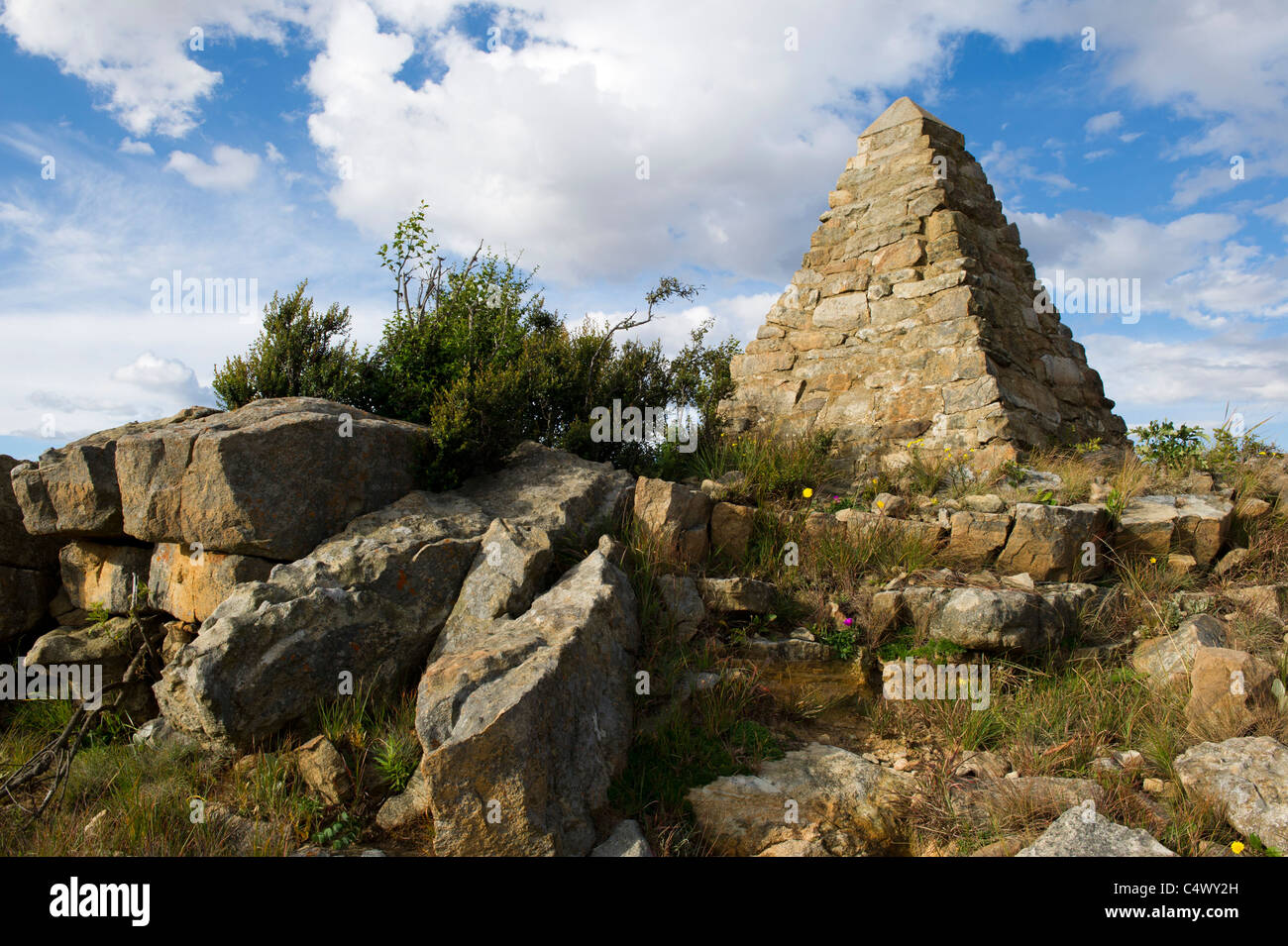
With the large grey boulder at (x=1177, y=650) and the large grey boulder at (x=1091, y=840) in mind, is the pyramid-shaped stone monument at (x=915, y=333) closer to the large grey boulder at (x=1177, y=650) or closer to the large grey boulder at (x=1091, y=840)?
the large grey boulder at (x=1177, y=650)

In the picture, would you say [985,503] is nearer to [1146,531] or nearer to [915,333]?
[1146,531]

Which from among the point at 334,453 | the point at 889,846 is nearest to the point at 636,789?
the point at 889,846

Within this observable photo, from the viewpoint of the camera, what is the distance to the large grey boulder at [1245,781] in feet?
13.4

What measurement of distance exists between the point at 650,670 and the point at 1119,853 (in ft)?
9.74

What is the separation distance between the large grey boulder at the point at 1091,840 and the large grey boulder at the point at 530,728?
7.96ft

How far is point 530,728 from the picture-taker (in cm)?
413

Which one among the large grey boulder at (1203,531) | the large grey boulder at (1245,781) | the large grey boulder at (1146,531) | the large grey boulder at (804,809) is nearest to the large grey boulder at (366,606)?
the large grey boulder at (804,809)

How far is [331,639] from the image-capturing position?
531cm

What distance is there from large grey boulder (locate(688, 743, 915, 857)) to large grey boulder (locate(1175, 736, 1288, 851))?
1.62 meters

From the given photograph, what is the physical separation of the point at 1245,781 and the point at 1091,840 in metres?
1.10

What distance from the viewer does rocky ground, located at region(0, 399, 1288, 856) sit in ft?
14.5

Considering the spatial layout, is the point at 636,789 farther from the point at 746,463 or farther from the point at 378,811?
the point at 746,463

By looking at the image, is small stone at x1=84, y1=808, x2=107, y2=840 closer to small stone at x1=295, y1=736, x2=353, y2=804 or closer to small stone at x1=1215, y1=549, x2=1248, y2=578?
small stone at x1=295, y1=736, x2=353, y2=804

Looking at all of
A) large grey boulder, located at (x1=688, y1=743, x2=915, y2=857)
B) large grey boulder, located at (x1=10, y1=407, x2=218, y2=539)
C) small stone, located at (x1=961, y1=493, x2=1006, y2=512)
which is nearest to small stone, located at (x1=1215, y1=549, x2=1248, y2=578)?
small stone, located at (x1=961, y1=493, x2=1006, y2=512)
